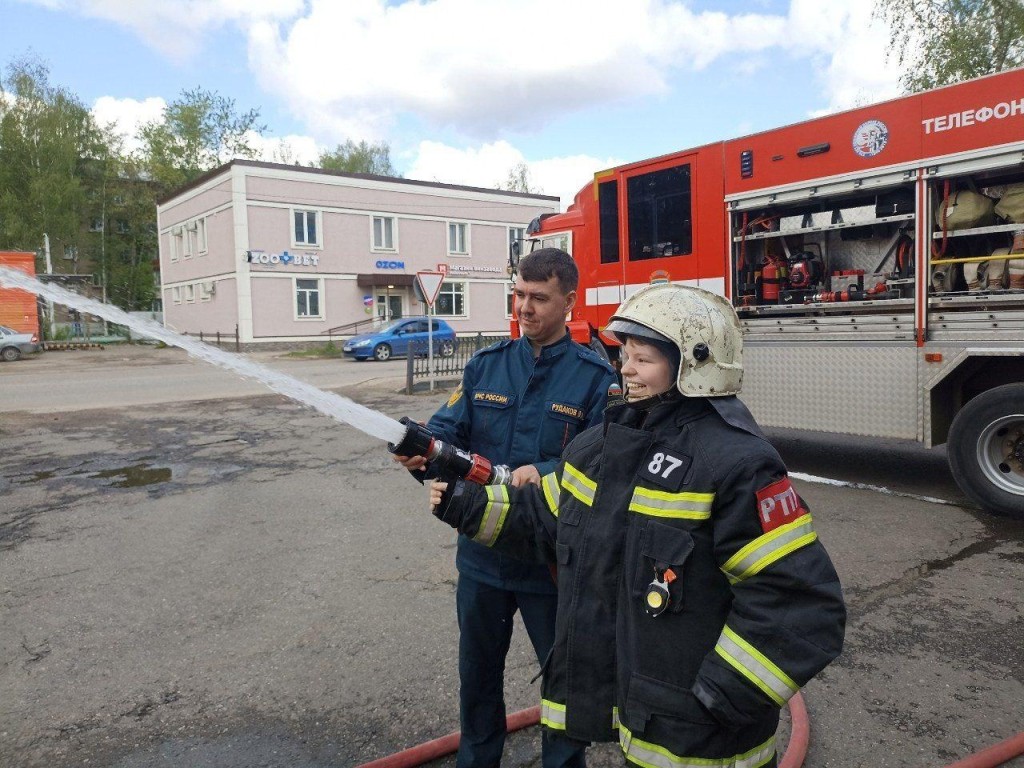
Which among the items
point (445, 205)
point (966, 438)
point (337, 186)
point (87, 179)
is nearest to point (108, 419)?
point (966, 438)

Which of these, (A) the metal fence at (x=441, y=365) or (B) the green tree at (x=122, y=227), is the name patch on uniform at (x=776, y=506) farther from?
(B) the green tree at (x=122, y=227)

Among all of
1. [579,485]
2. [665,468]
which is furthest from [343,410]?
[665,468]

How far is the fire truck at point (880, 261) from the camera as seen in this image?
19.7 ft

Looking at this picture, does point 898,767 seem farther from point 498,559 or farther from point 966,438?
point 966,438

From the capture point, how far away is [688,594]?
1.69 metres

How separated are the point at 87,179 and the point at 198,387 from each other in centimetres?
3670

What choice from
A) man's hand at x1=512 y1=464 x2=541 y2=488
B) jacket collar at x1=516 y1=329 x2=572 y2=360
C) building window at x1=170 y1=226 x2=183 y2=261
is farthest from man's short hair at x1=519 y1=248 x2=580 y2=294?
building window at x1=170 y1=226 x2=183 y2=261

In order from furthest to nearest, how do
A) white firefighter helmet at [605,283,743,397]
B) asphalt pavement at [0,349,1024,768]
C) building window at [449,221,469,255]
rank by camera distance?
building window at [449,221,469,255], asphalt pavement at [0,349,1024,768], white firefighter helmet at [605,283,743,397]

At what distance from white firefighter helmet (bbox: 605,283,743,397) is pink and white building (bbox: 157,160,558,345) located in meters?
31.3

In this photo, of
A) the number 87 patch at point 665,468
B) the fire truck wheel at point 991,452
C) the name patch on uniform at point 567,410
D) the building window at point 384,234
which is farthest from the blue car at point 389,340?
the number 87 patch at point 665,468

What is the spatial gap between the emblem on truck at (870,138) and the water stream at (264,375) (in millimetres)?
5377

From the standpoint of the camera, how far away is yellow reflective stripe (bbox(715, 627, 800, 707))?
61.2 inches

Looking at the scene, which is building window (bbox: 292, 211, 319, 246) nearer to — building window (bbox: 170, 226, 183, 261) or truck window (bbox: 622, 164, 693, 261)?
building window (bbox: 170, 226, 183, 261)

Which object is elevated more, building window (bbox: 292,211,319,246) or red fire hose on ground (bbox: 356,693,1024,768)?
building window (bbox: 292,211,319,246)
